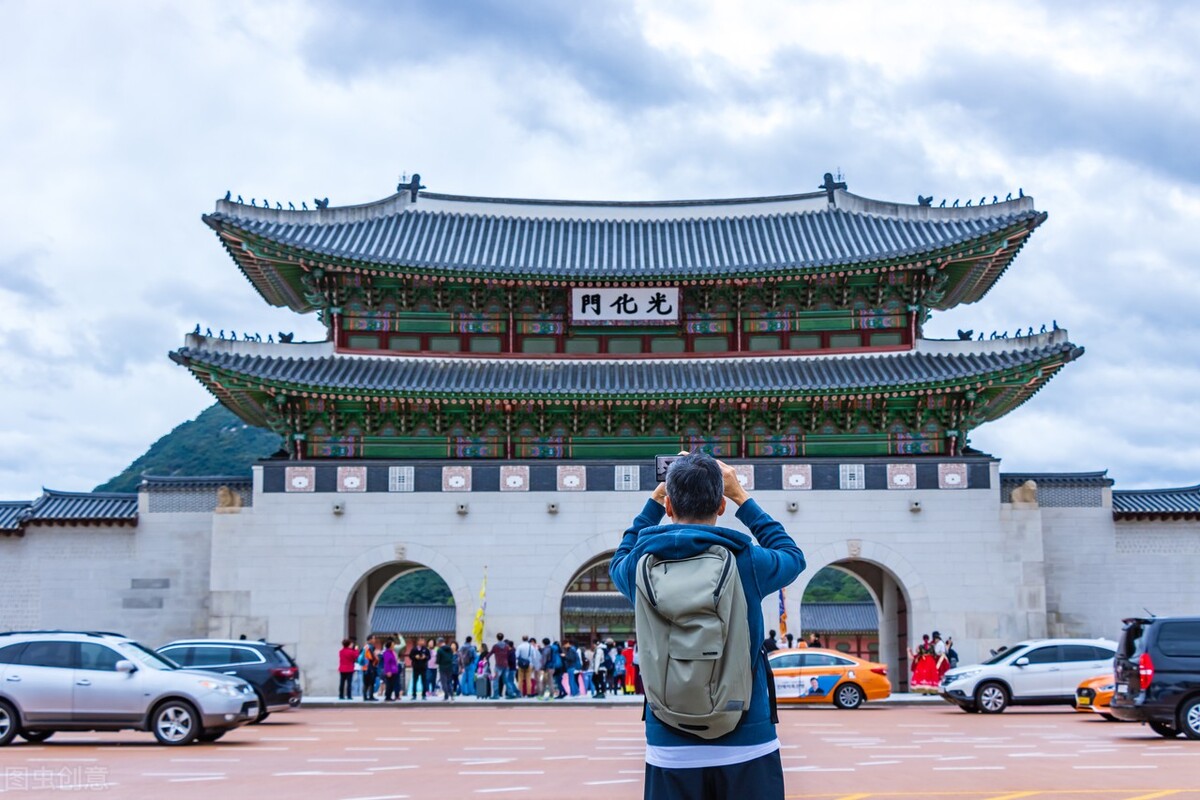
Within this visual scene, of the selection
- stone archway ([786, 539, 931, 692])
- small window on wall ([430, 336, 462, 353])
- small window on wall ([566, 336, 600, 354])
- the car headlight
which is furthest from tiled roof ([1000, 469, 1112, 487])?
the car headlight

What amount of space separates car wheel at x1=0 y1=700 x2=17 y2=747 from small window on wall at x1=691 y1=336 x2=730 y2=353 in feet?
68.0

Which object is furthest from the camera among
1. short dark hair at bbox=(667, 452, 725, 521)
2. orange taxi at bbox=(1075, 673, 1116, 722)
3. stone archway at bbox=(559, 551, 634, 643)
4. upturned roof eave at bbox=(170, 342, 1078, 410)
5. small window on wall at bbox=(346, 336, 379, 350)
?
stone archway at bbox=(559, 551, 634, 643)

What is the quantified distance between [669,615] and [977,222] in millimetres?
32125

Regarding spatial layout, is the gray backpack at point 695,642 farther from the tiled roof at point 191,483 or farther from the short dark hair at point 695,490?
the tiled roof at point 191,483

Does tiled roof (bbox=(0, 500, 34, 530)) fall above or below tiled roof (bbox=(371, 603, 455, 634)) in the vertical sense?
above

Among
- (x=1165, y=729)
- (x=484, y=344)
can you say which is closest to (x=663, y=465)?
(x=1165, y=729)

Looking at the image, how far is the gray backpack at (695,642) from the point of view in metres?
4.34

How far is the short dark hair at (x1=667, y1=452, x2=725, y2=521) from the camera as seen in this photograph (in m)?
4.76

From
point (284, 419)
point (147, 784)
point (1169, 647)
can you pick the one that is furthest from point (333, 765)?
point (284, 419)

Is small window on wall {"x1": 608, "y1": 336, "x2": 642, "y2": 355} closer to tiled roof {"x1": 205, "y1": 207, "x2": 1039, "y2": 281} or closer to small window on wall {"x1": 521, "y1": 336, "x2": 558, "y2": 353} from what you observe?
small window on wall {"x1": 521, "y1": 336, "x2": 558, "y2": 353}

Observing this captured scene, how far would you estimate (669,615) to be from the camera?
4.36 metres

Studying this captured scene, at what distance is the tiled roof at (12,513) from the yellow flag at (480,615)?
35.1 feet

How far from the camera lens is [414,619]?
5997cm

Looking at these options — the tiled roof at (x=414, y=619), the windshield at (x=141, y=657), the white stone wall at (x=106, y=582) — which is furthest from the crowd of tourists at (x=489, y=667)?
the tiled roof at (x=414, y=619)
